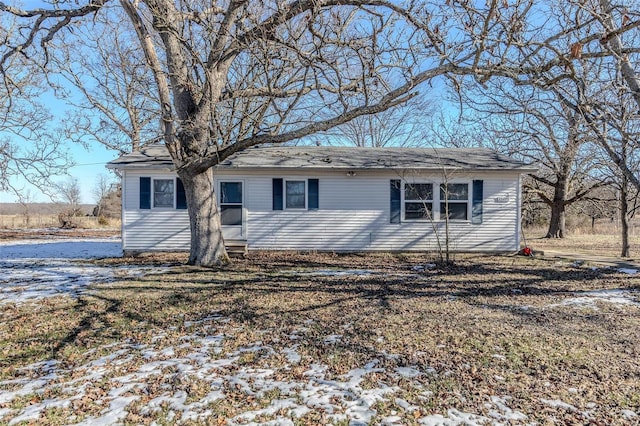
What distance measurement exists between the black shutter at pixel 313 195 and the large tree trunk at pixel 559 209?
12431 mm

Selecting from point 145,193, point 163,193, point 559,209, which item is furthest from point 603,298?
point 559,209

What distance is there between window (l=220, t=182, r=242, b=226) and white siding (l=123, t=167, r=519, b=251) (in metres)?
0.23

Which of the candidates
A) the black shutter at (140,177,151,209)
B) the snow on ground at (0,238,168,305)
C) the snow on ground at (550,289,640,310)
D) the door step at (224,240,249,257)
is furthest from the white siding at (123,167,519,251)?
the snow on ground at (550,289,640,310)

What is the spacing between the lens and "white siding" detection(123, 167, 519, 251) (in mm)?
11945

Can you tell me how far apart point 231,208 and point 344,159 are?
374 centimetres

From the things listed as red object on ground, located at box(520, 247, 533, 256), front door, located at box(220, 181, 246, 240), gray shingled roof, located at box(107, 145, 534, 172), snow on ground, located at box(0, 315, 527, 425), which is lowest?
snow on ground, located at box(0, 315, 527, 425)

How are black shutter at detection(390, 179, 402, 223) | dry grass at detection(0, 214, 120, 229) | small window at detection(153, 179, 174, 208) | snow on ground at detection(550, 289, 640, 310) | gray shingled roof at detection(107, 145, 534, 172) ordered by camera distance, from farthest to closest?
dry grass at detection(0, 214, 120, 229) < black shutter at detection(390, 179, 402, 223) < small window at detection(153, 179, 174, 208) < gray shingled roof at detection(107, 145, 534, 172) < snow on ground at detection(550, 289, 640, 310)

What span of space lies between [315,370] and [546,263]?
9010 millimetres

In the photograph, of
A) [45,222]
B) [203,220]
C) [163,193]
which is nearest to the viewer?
[203,220]

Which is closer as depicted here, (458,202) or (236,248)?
(236,248)

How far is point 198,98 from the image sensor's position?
8797mm

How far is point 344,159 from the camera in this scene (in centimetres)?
1231

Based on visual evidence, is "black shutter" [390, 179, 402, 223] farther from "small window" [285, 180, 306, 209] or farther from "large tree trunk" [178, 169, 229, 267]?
"large tree trunk" [178, 169, 229, 267]

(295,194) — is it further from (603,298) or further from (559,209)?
(559,209)
